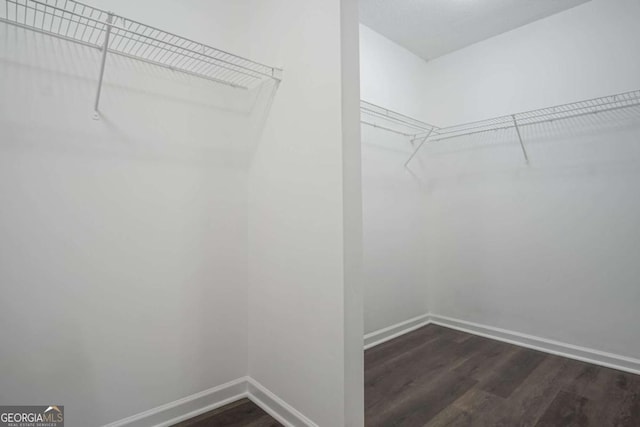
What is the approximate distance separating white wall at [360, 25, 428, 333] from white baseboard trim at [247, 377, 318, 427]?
1.07 m

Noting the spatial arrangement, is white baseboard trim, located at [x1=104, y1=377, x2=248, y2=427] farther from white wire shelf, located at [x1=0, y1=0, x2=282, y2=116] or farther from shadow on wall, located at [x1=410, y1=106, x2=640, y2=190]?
shadow on wall, located at [x1=410, y1=106, x2=640, y2=190]

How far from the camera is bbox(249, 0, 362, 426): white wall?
1396 millimetres

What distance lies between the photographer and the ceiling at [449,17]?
7.79ft

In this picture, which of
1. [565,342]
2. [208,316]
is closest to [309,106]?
[208,316]

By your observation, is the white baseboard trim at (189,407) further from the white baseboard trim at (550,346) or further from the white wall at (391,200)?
the white baseboard trim at (550,346)

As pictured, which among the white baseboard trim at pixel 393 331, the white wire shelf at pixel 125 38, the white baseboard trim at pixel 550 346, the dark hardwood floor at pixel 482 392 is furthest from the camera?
the white baseboard trim at pixel 393 331

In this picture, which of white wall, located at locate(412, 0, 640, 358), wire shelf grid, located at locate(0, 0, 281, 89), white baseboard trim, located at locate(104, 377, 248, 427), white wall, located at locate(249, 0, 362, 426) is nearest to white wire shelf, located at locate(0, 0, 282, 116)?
wire shelf grid, located at locate(0, 0, 281, 89)

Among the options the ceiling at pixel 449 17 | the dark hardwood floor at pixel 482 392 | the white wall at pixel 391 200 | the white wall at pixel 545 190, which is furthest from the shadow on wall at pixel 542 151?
Answer: the dark hardwood floor at pixel 482 392

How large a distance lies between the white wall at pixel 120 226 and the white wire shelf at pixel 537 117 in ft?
6.49

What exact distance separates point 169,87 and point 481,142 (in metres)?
2.56

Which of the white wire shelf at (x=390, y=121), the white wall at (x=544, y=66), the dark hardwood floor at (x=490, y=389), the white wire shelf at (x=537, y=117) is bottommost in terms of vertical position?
the dark hardwood floor at (x=490, y=389)

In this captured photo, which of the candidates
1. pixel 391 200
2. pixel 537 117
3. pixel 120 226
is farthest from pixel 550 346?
pixel 120 226

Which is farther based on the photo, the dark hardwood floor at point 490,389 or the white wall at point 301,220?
the dark hardwood floor at point 490,389

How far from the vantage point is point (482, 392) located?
1.92 metres
